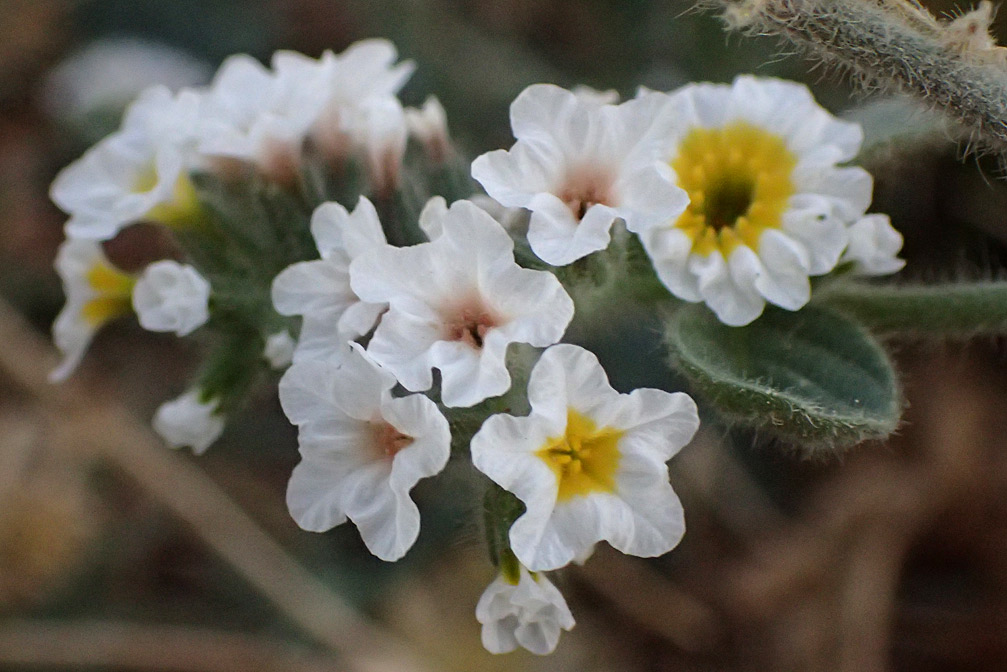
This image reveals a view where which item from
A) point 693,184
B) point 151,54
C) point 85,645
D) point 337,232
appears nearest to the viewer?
point 337,232

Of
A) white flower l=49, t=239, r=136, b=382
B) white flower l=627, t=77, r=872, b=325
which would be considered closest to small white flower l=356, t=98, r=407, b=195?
white flower l=627, t=77, r=872, b=325

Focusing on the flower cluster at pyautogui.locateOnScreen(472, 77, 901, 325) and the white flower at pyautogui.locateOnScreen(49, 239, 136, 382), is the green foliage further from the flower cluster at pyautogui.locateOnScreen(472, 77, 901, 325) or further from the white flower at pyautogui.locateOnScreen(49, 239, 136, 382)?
the white flower at pyautogui.locateOnScreen(49, 239, 136, 382)

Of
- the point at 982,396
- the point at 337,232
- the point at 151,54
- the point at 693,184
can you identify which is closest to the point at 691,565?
the point at 982,396

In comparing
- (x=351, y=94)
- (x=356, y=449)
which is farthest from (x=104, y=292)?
(x=356, y=449)

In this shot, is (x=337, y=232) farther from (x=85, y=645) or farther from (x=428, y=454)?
(x=85, y=645)

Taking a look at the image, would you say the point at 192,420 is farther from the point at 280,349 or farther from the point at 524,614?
the point at 524,614

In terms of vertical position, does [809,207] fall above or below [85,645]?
above
